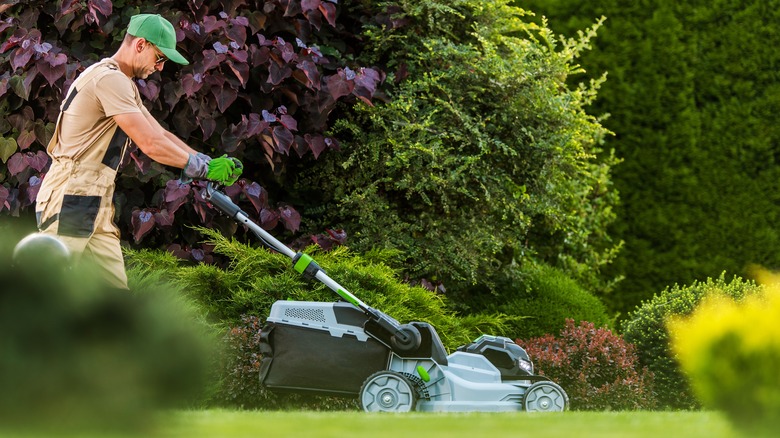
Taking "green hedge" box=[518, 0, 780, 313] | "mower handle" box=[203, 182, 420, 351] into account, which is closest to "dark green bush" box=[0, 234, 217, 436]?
"mower handle" box=[203, 182, 420, 351]

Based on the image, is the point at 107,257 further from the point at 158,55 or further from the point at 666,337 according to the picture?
the point at 666,337

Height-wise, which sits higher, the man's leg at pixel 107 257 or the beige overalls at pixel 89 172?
the beige overalls at pixel 89 172

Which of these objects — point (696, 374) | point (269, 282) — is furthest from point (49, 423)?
point (269, 282)

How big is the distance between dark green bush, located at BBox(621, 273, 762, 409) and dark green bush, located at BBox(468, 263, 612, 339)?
633 mm

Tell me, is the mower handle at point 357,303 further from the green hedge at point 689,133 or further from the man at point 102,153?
the green hedge at point 689,133

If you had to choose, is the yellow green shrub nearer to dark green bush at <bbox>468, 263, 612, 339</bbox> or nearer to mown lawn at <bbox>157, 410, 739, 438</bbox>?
mown lawn at <bbox>157, 410, 739, 438</bbox>

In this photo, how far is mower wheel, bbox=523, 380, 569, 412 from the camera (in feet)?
17.4

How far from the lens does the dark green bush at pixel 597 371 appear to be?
254 inches

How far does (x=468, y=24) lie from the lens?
7816 millimetres

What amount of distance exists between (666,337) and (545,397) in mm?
1695

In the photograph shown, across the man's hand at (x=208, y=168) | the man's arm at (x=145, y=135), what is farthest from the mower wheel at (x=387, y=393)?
the man's arm at (x=145, y=135)

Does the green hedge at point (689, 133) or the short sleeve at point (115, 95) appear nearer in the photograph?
the short sleeve at point (115, 95)

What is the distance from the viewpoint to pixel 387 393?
17.1ft

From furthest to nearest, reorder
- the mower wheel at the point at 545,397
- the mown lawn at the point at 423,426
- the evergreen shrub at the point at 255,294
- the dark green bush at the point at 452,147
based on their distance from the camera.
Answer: the dark green bush at the point at 452,147, the evergreen shrub at the point at 255,294, the mower wheel at the point at 545,397, the mown lawn at the point at 423,426
